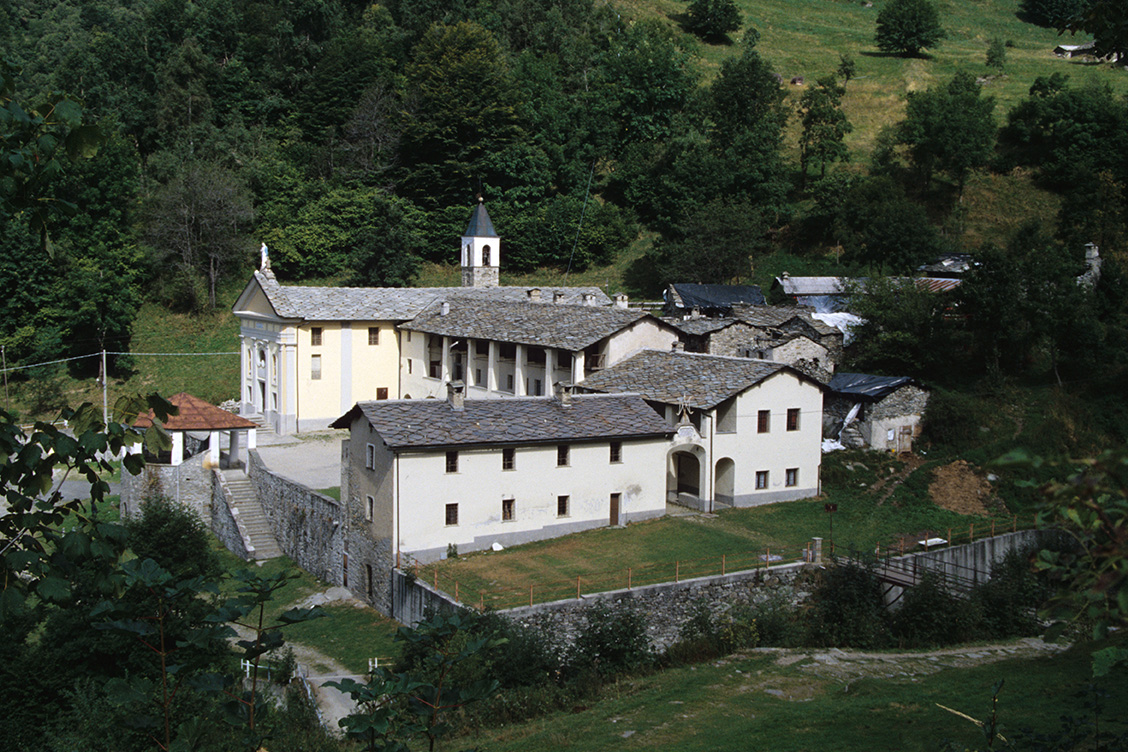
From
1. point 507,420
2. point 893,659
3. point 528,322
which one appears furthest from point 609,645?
point 528,322

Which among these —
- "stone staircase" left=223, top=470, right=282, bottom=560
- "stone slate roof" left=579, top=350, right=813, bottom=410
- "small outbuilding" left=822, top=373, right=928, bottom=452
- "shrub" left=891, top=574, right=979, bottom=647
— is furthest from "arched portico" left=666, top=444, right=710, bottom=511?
"stone staircase" left=223, top=470, right=282, bottom=560

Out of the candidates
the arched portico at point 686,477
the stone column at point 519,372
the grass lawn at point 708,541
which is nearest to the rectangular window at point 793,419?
the grass lawn at point 708,541

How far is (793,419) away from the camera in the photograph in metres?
31.0

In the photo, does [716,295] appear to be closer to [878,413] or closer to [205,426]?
[878,413]

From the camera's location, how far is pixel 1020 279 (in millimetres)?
36969

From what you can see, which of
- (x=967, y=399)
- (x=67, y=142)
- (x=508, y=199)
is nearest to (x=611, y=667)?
(x=67, y=142)

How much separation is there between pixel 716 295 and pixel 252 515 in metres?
25.0

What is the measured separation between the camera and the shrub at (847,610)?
73.2ft

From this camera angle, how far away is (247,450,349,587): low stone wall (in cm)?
2766

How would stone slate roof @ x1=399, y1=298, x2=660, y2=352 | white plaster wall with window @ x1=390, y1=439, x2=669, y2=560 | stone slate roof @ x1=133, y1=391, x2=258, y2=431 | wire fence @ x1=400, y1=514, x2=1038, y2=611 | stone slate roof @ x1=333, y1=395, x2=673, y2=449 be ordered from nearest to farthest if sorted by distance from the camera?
wire fence @ x1=400, y1=514, x2=1038, y2=611 → white plaster wall with window @ x1=390, y1=439, x2=669, y2=560 → stone slate roof @ x1=333, y1=395, x2=673, y2=449 → stone slate roof @ x1=133, y1=391, x2=258, y2=431 → stone slate roof @ x1=399, y1=298, x2=660, y2=352

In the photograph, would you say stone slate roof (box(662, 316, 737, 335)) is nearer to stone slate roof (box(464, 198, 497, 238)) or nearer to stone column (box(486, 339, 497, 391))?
stone column (box(486, 339, 497, 391))

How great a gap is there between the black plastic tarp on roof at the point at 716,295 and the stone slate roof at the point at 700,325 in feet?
14.0

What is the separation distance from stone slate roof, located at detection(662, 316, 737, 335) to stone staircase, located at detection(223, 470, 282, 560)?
57.5 feet

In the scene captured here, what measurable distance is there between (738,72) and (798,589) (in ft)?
160
